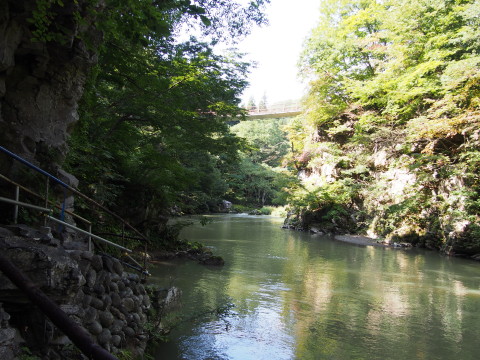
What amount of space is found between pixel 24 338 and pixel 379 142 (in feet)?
67.6

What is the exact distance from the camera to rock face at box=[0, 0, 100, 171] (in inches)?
188

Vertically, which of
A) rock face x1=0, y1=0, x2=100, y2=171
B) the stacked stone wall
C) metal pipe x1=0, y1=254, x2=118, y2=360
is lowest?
the stacked stone wall

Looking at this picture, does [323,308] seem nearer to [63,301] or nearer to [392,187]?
[63,301]

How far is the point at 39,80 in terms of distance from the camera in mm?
5578

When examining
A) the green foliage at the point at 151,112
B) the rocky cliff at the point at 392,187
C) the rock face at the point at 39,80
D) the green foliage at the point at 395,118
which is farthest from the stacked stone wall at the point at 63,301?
the green foliage at the point at 395,118

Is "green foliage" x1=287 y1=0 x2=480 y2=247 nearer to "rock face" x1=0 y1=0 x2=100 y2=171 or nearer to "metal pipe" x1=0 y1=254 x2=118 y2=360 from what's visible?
"rock face" x1=0 y1=0 x2=100 y2=171

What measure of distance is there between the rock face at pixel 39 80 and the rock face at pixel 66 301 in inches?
78.7

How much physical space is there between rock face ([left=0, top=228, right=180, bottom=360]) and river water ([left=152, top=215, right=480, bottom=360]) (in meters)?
0.92

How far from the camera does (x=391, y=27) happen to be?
19.0 meters

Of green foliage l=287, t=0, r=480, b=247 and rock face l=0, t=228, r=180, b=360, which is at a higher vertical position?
green foliage l=287, t=0, r=480, b=247

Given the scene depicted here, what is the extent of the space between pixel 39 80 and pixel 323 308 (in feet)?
22.6

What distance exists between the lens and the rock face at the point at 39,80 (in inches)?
188

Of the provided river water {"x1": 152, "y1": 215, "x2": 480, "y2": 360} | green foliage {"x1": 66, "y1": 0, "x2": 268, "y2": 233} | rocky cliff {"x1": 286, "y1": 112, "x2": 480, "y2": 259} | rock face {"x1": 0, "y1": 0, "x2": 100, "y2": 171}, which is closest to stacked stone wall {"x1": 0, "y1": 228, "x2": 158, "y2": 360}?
river water {"x1": 152, "y1": 215, "x2": 480, "y2": 360}

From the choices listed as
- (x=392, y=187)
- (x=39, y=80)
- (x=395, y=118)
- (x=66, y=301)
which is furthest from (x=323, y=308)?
(x=395, y=118)
